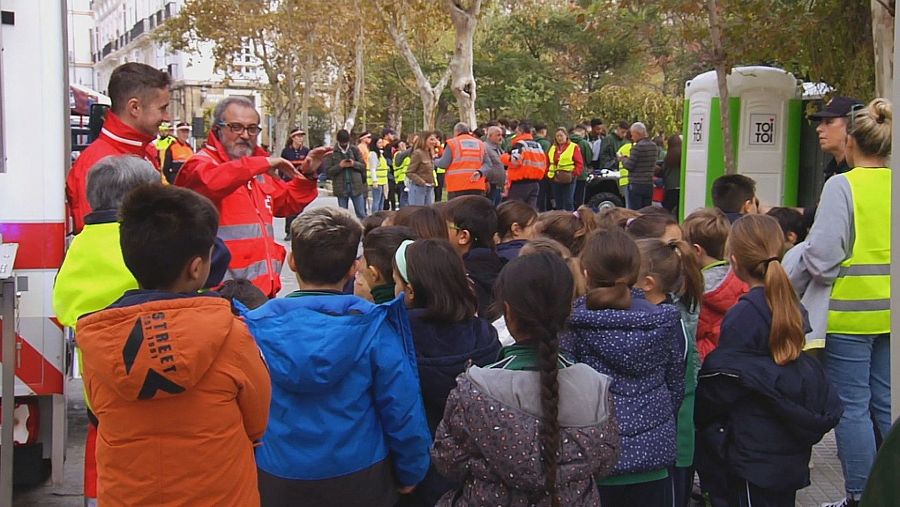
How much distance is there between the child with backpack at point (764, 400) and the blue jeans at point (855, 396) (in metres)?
0.99

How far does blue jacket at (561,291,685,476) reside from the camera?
3.77 m

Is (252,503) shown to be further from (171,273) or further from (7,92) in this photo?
(7,92)

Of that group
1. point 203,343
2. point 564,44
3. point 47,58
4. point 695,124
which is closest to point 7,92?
point 47,58

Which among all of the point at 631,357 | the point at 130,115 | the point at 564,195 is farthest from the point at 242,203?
the point at 564,195

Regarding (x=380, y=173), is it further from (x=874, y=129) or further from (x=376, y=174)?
(x=874, y=129)

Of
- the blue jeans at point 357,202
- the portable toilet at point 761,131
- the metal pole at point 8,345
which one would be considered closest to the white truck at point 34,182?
the metal pole at point 8,345

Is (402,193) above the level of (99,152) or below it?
below

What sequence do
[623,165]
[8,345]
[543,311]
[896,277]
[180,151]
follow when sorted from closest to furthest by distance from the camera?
[896,277] → [543,311] → [8,345] → [180,151] → [623,165]

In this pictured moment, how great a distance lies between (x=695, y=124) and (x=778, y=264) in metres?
9.52

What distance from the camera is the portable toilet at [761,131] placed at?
1276 cm

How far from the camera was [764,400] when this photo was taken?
4195mm

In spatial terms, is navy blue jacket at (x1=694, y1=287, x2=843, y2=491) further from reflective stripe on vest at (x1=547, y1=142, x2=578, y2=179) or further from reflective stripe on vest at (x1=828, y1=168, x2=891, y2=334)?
reflective stripe on vest at (x1=547, y1=142, x2=578, y2=179)

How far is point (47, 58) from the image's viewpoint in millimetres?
4824

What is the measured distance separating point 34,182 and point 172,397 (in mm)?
2238
